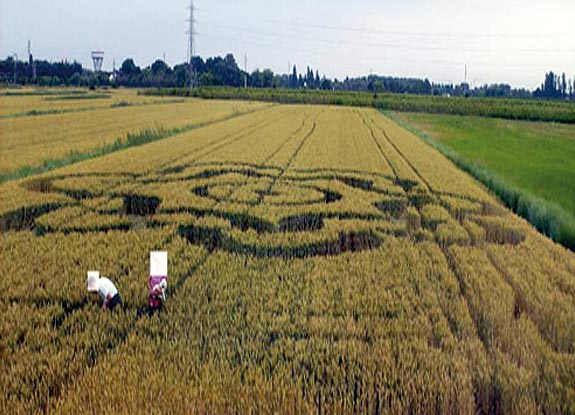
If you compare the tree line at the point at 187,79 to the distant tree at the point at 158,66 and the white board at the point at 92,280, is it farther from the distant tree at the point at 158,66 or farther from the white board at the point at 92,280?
the white board at the point at 92,280

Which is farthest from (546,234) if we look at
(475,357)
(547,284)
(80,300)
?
(80,300)

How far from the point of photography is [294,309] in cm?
417

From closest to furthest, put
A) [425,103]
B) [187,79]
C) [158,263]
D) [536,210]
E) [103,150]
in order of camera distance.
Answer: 1. [158,263]
2. [536,210]
3. [103,150]
4. [425,103]
5. [187,79]

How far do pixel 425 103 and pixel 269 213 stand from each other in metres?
52.3

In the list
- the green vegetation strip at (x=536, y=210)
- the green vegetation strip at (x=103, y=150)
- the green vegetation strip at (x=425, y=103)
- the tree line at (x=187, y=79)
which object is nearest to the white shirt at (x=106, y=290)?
the green vegetation strip at (x=536, y=210)

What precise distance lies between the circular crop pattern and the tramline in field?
4 centimetres

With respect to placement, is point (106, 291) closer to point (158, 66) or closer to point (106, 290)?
point (106, 290)

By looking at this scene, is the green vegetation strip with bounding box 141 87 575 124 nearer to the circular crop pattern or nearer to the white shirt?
the circular crop pattern

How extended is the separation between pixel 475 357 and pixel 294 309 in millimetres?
1461

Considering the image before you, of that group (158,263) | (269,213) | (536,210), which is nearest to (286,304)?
(158,263)

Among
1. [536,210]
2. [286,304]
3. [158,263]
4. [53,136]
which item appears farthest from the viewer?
[53,136]

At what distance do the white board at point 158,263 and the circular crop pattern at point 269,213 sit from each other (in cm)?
208

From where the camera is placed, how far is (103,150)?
15070 mm

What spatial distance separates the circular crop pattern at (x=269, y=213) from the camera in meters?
6.41
